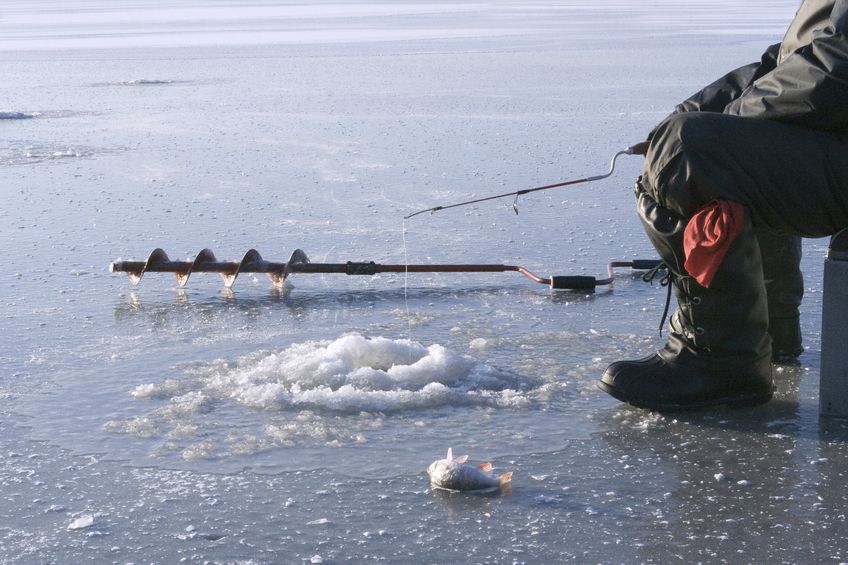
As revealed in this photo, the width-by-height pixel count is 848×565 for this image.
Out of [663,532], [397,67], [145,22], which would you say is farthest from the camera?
[145,22]

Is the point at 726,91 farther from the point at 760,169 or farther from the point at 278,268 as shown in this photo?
the point at 278,268

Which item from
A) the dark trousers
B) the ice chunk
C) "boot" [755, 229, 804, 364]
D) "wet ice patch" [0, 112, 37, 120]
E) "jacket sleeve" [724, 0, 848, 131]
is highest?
"wet ice patch" [0, 112, 37, 120]

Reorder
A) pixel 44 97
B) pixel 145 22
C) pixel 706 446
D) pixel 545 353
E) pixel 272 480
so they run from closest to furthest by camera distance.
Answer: pixel 272 480 < pixel 706 446 < pixel 545 353 < pixel 44 97 < pixel 145 22

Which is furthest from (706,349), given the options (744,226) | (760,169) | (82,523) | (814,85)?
(82,523)

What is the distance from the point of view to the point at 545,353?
4473 millimetres

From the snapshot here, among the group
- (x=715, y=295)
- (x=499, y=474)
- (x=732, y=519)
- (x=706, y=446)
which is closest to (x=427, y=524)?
(x=499, y=474)

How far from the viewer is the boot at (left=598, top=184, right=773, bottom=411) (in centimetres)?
377

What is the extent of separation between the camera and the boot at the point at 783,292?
4.32m

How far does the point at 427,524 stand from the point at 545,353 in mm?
1580

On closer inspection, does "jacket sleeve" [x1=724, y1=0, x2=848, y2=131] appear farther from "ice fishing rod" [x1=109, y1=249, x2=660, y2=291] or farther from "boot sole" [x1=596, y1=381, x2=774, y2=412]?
"ice fishing rod" [x1=109, y1=249, x2=660, y2=291]

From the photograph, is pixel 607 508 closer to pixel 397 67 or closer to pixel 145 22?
pixel 397 67

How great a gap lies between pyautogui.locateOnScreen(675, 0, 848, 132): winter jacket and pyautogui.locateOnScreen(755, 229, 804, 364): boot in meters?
0.68

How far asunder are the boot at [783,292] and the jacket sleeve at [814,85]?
2.45 feet

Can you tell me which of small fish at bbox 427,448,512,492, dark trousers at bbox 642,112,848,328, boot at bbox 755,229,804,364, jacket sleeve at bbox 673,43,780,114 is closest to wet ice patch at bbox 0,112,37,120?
jacket sleeve at bbox 673,43,780,114
